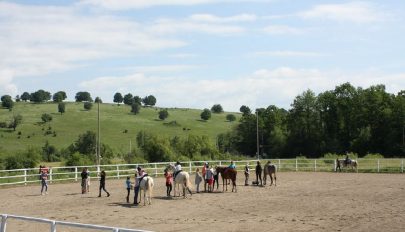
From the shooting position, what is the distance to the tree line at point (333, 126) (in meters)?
87.6

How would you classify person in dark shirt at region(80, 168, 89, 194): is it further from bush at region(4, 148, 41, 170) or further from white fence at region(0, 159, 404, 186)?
Result: bush at region(4, 148, 41, 170)

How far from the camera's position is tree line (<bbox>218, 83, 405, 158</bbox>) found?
8762cm

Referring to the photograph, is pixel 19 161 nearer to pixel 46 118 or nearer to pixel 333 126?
pixel 333 126

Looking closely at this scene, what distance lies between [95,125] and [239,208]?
122211 millimetres

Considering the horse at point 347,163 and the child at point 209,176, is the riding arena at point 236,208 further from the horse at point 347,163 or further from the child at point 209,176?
the horse at point 347,163

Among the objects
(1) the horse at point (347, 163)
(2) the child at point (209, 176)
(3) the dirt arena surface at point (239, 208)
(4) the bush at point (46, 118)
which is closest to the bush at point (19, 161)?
(3) the dirt arena surface at point (239, 208)

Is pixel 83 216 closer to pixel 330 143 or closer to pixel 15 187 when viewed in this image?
pixel 15 187

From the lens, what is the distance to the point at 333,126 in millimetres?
98000

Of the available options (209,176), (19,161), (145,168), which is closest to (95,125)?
(19,161)

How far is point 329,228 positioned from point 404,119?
7358 centimetres

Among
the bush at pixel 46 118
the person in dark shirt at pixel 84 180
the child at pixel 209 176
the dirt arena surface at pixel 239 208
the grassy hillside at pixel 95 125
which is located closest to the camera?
the dirt arena surface at pixel 239 208

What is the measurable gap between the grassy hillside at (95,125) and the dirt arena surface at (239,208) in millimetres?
85896

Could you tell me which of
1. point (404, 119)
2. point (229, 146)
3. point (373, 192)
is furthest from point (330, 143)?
point (373, 192)

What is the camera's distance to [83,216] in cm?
2023
